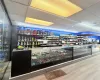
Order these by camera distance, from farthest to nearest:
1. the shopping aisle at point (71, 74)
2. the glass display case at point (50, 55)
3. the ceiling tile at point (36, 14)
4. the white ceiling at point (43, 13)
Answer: the glass display case at point (50, 55)
the ceiling tile at point (36, 14)
the shopping aisle at point (71, 74)
the white ceiling at point (43, 13)

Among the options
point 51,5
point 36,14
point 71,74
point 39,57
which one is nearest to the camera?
point 51,5

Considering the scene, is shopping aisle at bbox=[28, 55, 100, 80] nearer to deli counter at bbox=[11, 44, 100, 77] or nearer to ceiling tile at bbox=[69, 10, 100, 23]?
deli counter at bbox=[11, 44, 100, 77]

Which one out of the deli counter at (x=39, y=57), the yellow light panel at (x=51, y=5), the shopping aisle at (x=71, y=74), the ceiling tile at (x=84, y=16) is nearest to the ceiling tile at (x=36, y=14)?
the yellow light panel at (x=51, y=5)

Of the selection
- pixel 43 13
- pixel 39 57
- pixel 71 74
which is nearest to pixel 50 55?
pixel 39 57

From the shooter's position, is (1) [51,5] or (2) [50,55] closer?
(1) [51,5]

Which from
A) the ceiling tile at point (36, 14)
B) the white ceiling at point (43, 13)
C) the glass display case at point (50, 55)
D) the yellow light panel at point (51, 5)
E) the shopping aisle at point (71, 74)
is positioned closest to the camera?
the white ceiling at point (43, 13)

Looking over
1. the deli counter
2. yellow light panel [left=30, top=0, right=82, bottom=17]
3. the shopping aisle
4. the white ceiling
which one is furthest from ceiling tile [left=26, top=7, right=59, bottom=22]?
the shopping aisle

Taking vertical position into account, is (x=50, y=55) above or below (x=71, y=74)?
above

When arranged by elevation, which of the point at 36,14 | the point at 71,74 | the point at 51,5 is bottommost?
the point at 71,74

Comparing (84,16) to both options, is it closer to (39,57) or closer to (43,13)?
(43,13)

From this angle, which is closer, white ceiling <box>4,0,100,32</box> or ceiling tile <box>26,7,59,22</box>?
white ceiling <box>4,0,100,32</box>

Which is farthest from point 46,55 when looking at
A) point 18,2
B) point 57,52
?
point 18,2

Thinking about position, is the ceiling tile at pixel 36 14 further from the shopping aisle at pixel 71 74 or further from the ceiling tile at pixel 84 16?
the shopping aisle at pixel 71 74

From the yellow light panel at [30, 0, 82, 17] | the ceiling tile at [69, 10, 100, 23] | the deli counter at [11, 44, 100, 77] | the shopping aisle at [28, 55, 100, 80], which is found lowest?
the shopping aisle at [28, 55, 100, 80]
